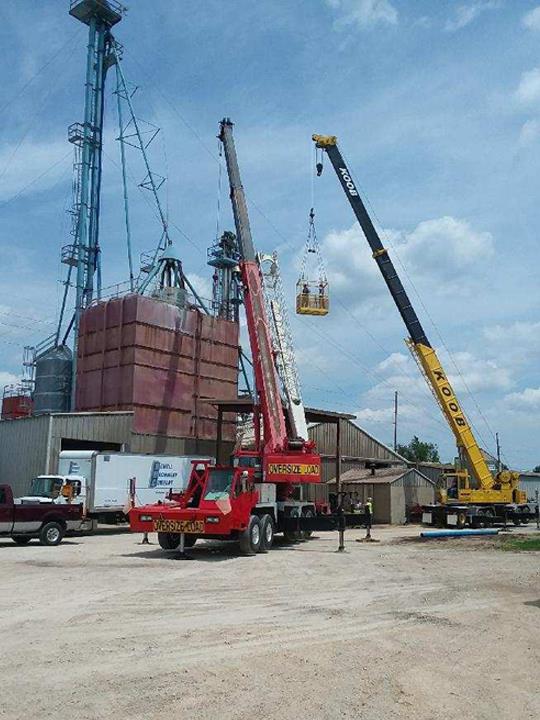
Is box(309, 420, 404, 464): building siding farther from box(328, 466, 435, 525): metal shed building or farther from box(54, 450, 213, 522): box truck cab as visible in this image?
box(54, 450, 213, 522): box truck cab

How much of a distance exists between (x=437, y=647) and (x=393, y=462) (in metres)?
40.8

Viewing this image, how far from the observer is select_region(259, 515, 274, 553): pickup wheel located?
814 inches

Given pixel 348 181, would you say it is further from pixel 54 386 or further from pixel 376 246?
pixel 54 386

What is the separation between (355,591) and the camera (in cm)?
1331

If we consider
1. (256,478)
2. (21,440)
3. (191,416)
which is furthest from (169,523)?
(191,416)

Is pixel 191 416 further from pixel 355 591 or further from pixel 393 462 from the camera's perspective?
pixel 355 591

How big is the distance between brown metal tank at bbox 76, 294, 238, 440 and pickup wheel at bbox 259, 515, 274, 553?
17908 mm

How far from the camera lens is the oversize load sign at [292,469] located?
2333cm

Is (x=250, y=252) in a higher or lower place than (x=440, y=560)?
higher

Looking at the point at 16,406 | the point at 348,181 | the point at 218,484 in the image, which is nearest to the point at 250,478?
the point at 218,484

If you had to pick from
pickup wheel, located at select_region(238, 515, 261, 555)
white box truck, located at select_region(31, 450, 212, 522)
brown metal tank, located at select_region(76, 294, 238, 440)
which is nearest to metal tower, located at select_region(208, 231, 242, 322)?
brown metal tank, located at select_region(76, 294, 238, 440)

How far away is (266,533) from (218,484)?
2.26 metres

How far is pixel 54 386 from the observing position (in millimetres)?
44469

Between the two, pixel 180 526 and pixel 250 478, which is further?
pixel 250 478
